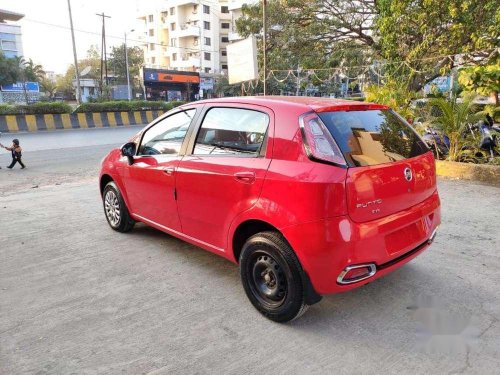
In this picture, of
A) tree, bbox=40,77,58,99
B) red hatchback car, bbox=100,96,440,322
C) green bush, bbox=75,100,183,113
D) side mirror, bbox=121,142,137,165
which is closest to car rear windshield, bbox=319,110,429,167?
red hatchback car, bbox=100,96,440,322

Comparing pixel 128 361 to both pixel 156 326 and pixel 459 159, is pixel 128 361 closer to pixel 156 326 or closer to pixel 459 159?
pixel 156 326

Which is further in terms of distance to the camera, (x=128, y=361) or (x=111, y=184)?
(x=111, y=184)

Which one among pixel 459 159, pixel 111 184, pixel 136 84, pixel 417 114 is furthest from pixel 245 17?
pixel 136 84

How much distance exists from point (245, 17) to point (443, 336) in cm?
1844

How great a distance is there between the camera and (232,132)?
3.22 m

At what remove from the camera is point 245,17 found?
61.3 feet

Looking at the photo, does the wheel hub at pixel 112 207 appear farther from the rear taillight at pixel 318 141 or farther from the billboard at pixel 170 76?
the billboard at pixel 170 76

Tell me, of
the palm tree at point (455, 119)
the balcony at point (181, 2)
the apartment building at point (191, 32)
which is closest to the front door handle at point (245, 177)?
the palm tree at point (455, 119)

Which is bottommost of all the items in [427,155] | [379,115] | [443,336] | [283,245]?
[443,336]

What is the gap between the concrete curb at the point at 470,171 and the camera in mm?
6669

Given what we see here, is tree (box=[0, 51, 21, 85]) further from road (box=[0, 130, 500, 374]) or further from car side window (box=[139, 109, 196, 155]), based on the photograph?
car side window (box=[139, 109, 196, 155])

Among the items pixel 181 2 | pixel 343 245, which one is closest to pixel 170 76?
pixel 181 2

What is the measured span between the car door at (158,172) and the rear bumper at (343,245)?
1.49 meters

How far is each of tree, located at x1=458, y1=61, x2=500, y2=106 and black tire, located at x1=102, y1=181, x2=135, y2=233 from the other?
673cm
